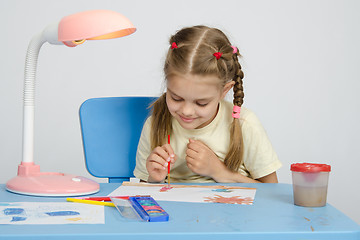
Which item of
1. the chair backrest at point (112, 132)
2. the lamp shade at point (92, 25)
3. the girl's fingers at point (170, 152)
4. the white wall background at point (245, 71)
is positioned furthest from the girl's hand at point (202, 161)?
the white wall background at point (245, 71)

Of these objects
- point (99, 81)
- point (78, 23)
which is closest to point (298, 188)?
point (78, 23)

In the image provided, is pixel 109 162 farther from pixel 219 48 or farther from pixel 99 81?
pixel 99 81

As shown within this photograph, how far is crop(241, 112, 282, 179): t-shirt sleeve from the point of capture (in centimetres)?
144

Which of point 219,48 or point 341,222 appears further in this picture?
point 219,48

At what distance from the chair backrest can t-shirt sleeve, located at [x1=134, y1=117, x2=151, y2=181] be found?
0.11 ft

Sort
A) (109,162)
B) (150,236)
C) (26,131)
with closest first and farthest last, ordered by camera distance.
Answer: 1. (150,236)
2. (26,131)
3. (109,162)

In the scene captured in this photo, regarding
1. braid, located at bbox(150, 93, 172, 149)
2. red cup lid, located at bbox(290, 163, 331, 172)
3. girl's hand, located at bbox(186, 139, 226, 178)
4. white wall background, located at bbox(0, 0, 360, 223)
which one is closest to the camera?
red cup lid, located at bbox(290, 163, 331, 172)

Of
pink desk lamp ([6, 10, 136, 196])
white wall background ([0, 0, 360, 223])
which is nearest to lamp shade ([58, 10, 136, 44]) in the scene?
pink desk lamp ([6, 10, 136, 196])

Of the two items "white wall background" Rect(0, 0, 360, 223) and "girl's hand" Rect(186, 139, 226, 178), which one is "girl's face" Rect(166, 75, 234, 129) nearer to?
"girl's hand" Rect(186, 139, 226, 178)

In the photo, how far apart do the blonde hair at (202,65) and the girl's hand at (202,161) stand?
0.05 m

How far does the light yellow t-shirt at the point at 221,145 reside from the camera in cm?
145

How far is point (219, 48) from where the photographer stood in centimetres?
139

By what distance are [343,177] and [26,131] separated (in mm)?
1666

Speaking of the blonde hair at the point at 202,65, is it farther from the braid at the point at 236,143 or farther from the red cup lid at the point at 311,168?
the red cup lid at the point at 311,168
